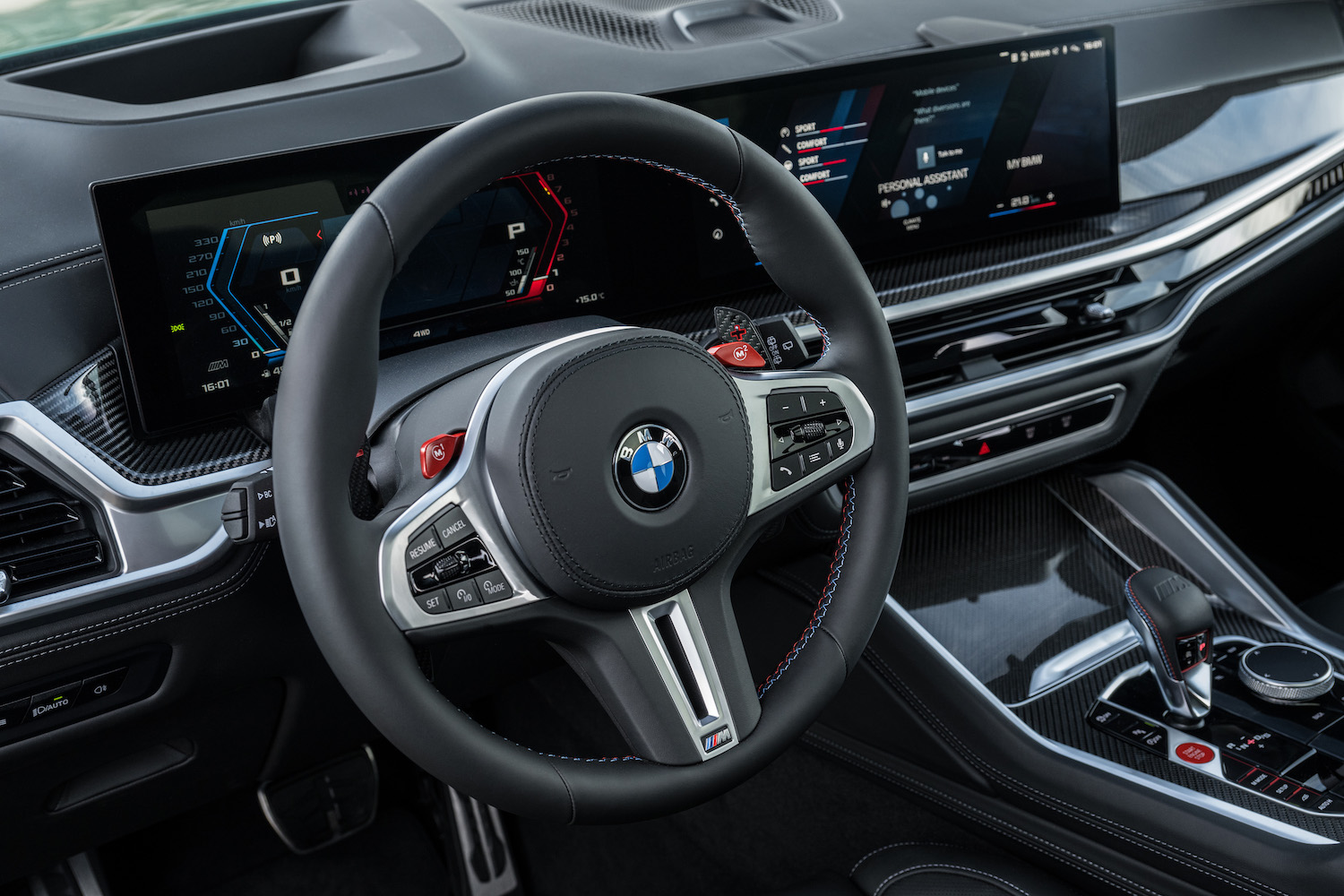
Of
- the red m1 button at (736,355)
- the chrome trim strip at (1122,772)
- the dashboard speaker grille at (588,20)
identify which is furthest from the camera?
the dashboard speaker grille at (588,20)

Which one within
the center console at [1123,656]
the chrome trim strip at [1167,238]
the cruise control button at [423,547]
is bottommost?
the center console at [1123,656]

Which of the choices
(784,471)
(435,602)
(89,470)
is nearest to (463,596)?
(435,602)

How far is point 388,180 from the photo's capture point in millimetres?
797

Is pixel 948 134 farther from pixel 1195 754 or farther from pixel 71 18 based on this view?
pixel 71 18

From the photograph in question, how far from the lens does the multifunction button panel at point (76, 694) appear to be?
1004 millimetres

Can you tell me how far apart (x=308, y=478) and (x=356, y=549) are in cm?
6

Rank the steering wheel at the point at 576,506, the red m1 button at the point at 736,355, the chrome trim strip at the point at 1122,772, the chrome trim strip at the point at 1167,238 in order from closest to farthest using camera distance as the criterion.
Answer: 1. the steering wheel at the point at 576,506
2. the red m1 button at the point at 736,355
3. the chrome trim strip at the point at 1122,772
4. the chrome trim strip at the point at 1167,238

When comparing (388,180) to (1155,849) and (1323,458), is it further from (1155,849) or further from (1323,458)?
(1323,458)

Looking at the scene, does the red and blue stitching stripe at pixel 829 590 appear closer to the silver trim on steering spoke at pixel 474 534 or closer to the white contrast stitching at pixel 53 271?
the silver trim on steering spoke at pixel 474 534

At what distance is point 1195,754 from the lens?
1323mm

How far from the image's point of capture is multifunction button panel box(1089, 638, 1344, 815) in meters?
1.26

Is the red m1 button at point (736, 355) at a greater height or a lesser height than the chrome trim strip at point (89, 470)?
greater

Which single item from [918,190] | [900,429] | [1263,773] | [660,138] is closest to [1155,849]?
[1263,773]

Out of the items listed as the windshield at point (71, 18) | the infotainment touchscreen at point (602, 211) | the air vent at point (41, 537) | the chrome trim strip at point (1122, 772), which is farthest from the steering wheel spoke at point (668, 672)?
the windshield at point (71, 18)
